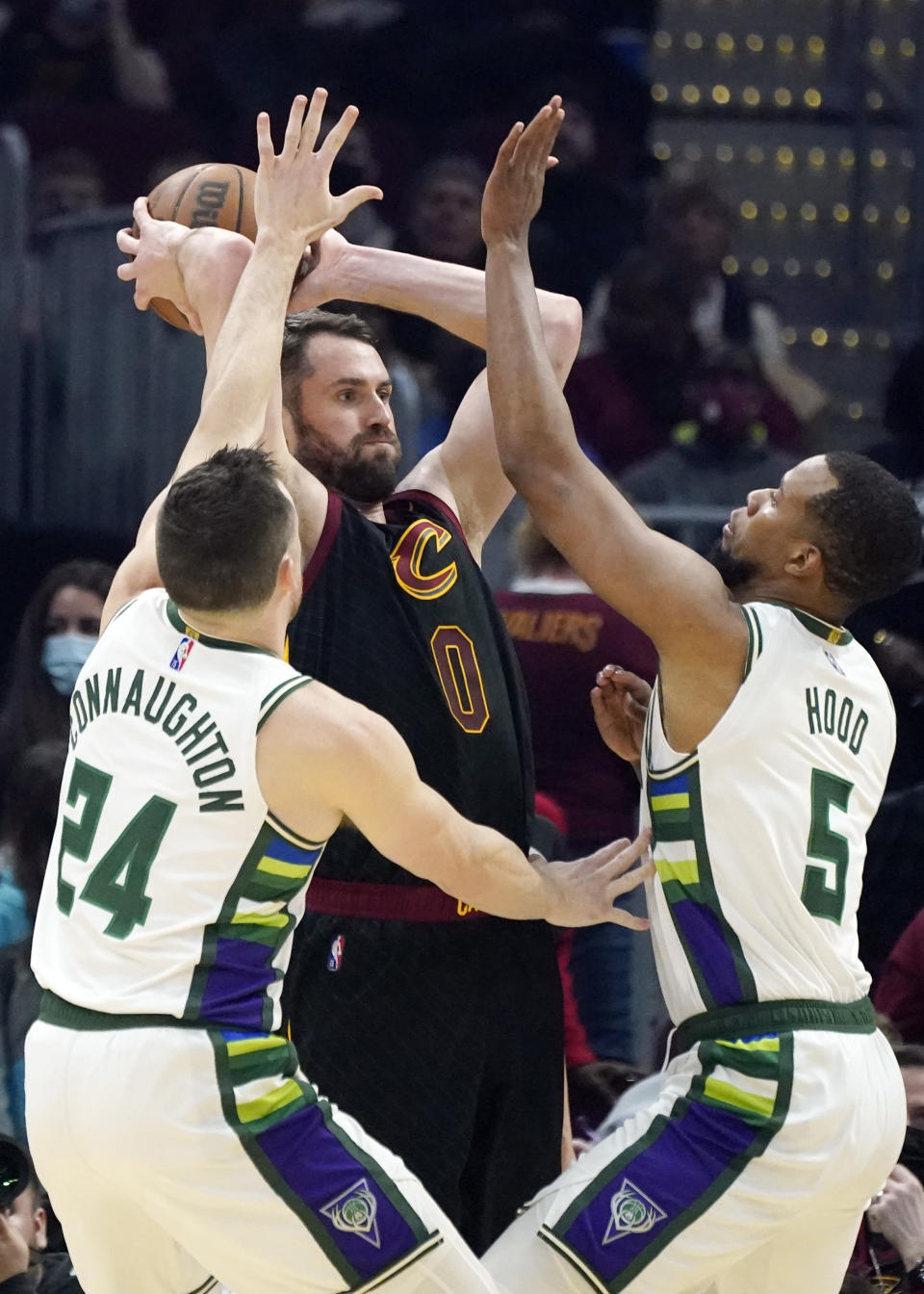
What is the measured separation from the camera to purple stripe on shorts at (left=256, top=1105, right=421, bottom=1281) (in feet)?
10.1

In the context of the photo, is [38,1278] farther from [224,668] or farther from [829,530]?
[829,530]

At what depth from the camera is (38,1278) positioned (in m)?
4.42

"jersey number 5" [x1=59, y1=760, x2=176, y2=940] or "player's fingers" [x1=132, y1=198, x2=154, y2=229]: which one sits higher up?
"player's fingers" [x1=132, y1=198, x2=154, y2=229]

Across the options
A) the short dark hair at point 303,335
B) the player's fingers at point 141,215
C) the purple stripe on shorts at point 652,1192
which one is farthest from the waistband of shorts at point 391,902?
the player's fingers at point 141,215

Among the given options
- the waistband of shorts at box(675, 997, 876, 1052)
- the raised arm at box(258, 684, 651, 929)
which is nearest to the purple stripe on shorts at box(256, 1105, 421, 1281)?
the raised arm at box(258, 684, 651, 929)

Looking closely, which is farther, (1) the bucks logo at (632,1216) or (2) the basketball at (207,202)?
(2) the basketball at (207,202)

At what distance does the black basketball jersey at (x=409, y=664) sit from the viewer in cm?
391

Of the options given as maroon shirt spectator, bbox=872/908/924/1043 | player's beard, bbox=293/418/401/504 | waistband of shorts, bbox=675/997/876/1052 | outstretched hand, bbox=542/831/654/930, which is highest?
player's beard, bbox=293/418/401/504

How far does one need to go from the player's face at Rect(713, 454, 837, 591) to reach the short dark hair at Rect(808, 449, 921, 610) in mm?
25

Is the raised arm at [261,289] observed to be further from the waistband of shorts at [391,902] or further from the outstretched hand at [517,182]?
the waistband of shorts at [391,902]

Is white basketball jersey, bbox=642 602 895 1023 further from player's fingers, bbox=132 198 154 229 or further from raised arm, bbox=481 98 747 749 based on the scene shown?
player's fingers, bbox=132 198 154 229

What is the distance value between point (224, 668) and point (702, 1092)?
1159mm

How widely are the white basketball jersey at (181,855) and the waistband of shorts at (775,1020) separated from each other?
0.83m

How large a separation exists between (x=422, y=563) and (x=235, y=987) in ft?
3.87
